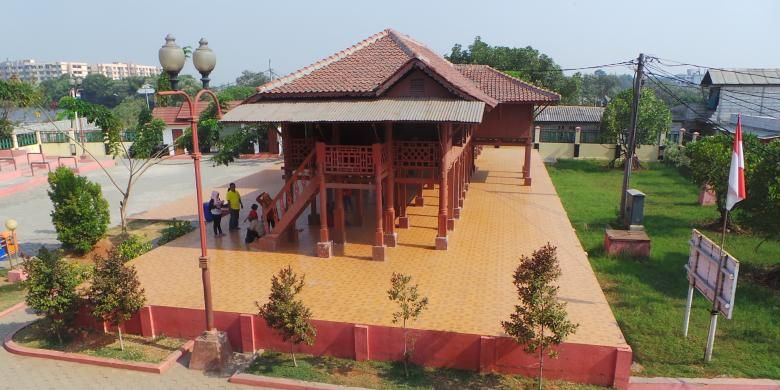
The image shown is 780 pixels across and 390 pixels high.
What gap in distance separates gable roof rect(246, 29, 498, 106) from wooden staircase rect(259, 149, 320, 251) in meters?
1.92

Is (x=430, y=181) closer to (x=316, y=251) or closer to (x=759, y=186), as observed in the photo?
(x=316, y=251)

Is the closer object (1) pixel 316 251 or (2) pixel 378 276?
(2) pixel 378 276

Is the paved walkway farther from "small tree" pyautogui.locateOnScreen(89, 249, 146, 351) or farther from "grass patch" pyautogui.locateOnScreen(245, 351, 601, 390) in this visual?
"small tree" pyautogui.locateOnScreen(89, 249, 146, 351)

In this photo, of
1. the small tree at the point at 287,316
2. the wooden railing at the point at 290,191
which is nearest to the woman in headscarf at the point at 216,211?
the wooden railing at the point at 290,191

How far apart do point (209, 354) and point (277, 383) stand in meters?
1.49

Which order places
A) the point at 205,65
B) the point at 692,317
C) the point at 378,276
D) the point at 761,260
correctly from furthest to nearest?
1. the point at 761,260
2. the point at 378,276
3. the point at 692,317
4. the point at 205,65

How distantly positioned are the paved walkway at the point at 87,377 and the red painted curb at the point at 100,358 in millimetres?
76

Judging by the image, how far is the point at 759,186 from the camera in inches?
485

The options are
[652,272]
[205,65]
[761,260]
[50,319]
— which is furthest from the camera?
[761,260]

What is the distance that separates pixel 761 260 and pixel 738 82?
26.5m

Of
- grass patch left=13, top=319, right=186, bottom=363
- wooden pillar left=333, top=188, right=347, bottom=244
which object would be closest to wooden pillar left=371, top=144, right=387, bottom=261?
wooden pillar left=333, top=188, right=347, bottom=244

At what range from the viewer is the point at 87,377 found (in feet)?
29.1

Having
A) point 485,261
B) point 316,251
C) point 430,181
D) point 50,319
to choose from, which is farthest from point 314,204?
point 50,319

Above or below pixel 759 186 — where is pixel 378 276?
below
